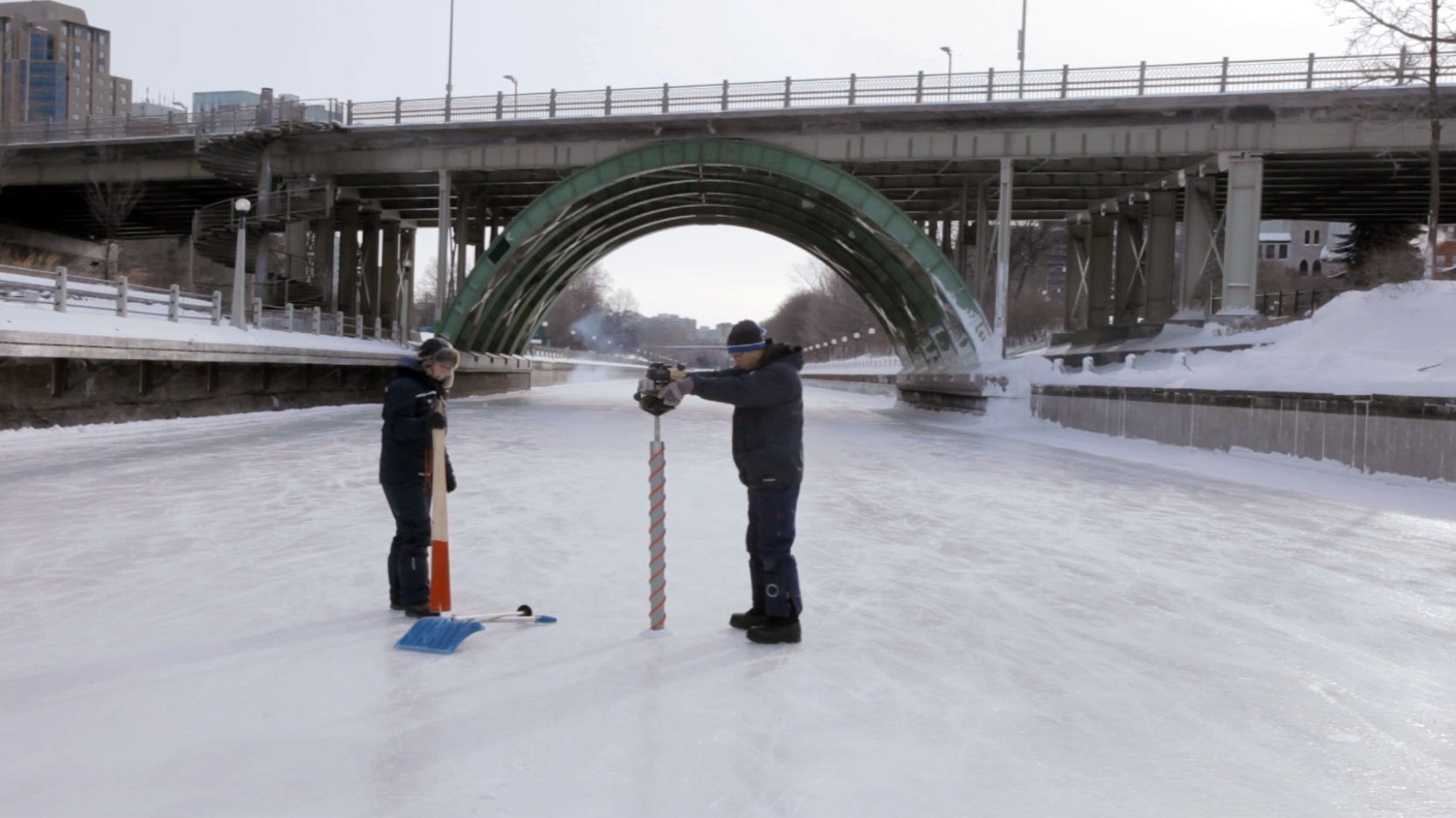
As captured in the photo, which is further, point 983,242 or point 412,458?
point 983,242

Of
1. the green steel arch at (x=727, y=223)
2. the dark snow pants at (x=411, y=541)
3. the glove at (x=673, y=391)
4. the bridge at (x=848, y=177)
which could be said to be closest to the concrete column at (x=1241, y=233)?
the bridge at (x=848, y=177)

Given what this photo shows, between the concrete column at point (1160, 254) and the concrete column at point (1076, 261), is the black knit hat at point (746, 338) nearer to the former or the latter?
the concrete column at point (1160, 254)

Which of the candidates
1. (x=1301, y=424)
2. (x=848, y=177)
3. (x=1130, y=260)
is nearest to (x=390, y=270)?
(x=848, y=177)

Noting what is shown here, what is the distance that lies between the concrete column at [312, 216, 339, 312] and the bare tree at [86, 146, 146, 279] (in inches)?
315

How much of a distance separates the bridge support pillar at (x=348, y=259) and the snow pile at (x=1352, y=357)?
1222 inches

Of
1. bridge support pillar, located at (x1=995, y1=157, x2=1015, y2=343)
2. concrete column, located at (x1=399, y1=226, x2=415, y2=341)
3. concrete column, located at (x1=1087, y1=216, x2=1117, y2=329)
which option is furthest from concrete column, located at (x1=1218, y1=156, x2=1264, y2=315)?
concrete column, located at (x1=399, y1=226, x2=415, y2=341)

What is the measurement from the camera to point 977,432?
26.0 metres

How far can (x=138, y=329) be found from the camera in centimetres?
2020

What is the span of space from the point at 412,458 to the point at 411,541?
50 cm

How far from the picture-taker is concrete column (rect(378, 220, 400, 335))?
168 ft

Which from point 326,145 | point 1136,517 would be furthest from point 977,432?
point 326,145

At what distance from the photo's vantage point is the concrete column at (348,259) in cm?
4434

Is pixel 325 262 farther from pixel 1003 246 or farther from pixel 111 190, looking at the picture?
pixel 1003 246

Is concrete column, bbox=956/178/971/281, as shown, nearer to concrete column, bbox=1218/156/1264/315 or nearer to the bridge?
the bridge
